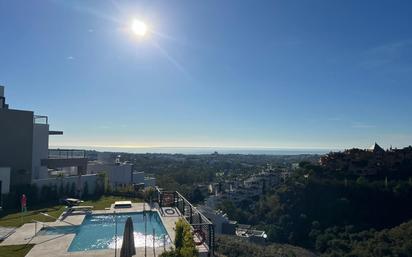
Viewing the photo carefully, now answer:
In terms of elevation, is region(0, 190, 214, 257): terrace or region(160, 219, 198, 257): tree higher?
region(160, 219, 198, 257): tree

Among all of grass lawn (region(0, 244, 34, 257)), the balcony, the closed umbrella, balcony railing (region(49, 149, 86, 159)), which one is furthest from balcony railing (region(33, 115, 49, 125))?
the closed umbrella

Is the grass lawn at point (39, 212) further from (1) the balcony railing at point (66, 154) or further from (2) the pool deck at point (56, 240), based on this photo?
(1) the balcony railing at point (66, 154)

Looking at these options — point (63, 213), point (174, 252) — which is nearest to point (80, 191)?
point (63, 213)

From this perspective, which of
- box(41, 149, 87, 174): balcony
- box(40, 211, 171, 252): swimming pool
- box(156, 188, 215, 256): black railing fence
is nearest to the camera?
box(156, 188, 215, 256): black railing fence

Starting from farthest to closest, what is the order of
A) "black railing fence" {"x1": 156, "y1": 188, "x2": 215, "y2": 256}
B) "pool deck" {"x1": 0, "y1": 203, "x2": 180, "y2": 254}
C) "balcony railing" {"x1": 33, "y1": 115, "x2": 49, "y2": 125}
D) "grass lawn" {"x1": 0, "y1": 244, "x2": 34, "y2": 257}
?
"balcony railing" {"x1": 33, "y1": 115, "x2": 49, "y2": 125} → "black railing fence" {"x1": 156, "y1": 188, "x2": 215, "y2": 256} → "pool deck" {"x1": 0, "y1": 203, "x2": 180, "y2": 254} → "grass lawn" {"x1": 0, "y1": 244, "x2": 34, "y2": 257}

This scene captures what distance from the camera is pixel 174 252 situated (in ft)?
27.0

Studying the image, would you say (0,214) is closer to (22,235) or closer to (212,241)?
(22,235)

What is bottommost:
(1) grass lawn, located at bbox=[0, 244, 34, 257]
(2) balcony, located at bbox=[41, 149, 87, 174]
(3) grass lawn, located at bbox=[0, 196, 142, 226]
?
(1) grass lawn, located at bbox=[0, 244, 34, 257]

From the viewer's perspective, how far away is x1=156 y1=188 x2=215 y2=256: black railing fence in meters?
10.3

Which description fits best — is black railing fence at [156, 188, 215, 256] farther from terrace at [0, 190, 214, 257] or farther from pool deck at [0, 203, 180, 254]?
pool deck at [0, 203, 180, 254]

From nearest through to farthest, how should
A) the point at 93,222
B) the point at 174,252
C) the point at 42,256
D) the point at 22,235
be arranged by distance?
the point at 174,252
the point at 42,256
the point at 22,235
the point at 93,222

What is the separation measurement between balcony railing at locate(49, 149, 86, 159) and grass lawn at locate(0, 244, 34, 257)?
460 inches

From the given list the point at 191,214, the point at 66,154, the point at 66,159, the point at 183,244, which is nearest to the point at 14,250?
the point at 183,244

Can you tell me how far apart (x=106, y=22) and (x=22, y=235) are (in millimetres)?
8113
